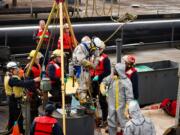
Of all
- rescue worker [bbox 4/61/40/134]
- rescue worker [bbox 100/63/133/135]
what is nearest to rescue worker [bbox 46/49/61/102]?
rescue worker [bbox 4/61/40/134]

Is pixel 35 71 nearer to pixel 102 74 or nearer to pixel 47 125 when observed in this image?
pixel 102 74

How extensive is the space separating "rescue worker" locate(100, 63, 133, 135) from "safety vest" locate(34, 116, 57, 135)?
6.21ft

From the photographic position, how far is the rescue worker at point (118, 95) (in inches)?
325

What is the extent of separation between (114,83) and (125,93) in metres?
0.26

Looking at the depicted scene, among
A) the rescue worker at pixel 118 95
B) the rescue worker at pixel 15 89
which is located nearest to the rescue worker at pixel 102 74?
the rescue worker at pixel 118 95

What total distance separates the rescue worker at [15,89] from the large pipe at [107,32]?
4537 mm

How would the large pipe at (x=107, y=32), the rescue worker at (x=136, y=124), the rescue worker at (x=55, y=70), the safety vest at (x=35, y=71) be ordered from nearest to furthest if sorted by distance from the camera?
the rescue worker at (x=136, y=124)
the rescue worker at (x=55, y=70)
the safety vest at (x=35, y=71)
the large pipe at (x=107, y=32)

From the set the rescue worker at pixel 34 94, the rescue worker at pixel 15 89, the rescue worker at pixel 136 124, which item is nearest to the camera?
the rescue worker at pixel 136 124

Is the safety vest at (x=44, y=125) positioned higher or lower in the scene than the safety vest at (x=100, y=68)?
lower

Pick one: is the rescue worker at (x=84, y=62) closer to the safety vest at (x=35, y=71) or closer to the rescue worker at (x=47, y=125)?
the safety vest at (x=35, y=71)

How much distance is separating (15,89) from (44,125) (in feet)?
7.57

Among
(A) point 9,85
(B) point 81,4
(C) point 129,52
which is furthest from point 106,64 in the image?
(B) point 81,4

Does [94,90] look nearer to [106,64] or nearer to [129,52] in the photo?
[106,64]

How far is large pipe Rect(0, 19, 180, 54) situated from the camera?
15336 mm
